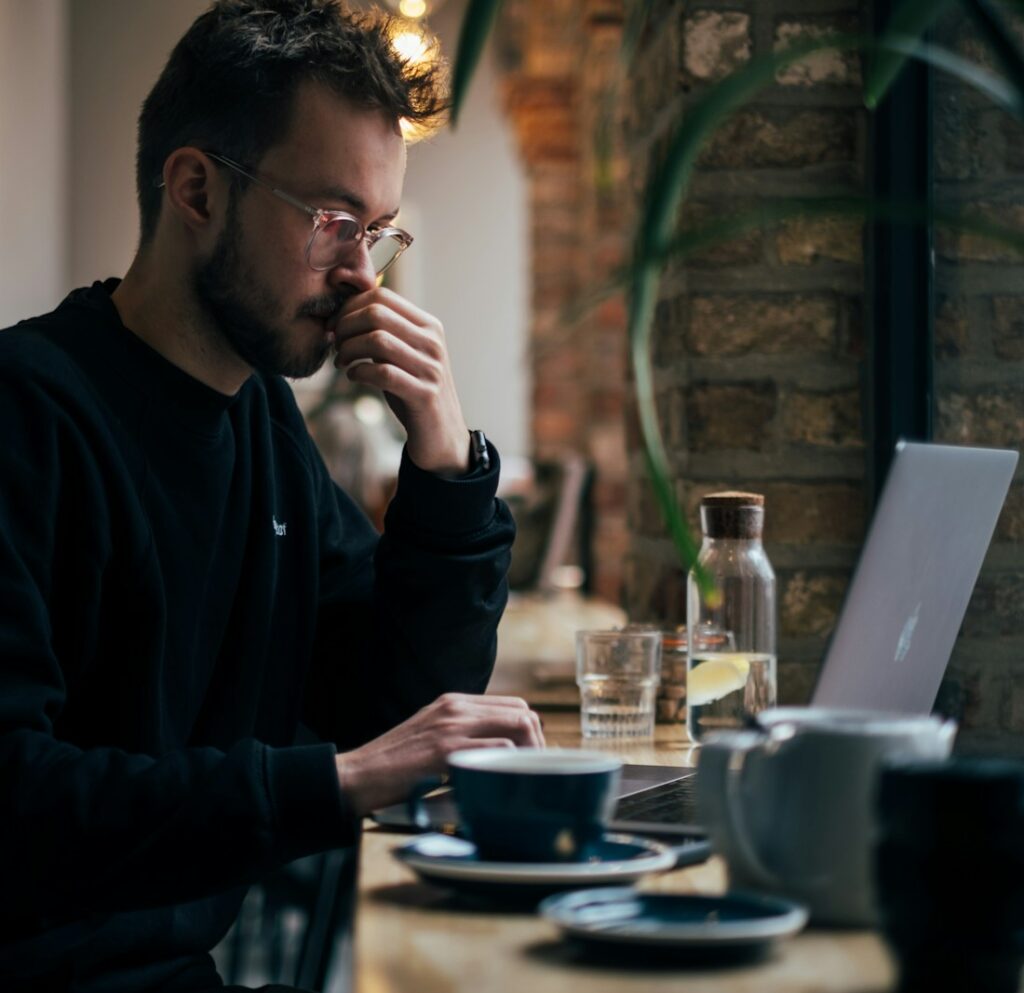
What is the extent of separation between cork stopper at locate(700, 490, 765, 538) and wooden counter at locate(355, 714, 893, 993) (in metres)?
0.67

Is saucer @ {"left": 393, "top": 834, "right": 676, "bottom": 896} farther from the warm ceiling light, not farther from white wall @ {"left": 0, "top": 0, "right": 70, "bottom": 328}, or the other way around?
white wall @ {"left": 0, "top": 0, "right": 70, "bottom": 328}

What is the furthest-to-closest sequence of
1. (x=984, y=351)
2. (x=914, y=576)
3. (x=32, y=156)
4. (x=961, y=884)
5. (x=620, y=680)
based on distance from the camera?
1. (x=32, y=156)
2. (x=984, y=351)
3. (x=620, y=680)
4. (x=914, y=576)
5. (x=961, y=884)

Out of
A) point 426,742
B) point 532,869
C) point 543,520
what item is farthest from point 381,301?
point 543,520

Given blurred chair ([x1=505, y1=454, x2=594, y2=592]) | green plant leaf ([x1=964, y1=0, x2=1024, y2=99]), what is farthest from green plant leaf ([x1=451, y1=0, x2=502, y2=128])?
blurred chair ([x1=505, y1=454, x2=594, y2=592])

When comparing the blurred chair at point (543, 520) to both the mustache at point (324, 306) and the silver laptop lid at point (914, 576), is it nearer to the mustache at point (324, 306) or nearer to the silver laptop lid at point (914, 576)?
the mustache at point (324, 306)

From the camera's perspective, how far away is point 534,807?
84 centimetres

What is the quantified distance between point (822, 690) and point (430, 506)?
0.47 metres

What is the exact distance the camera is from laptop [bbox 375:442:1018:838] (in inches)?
45.7

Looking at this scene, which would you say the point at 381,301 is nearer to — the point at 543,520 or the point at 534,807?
the point at 534,807

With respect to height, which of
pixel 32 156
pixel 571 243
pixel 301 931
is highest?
pixel 571 243

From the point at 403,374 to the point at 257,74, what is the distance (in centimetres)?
33

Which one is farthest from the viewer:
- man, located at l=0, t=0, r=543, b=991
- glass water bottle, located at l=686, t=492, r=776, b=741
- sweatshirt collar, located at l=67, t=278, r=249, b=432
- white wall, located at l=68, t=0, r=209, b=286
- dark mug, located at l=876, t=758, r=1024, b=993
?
white wall, located at l=68, t=0, r=209, b=286

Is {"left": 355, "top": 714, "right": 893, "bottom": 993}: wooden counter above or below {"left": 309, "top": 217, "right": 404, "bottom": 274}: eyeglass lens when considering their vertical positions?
below

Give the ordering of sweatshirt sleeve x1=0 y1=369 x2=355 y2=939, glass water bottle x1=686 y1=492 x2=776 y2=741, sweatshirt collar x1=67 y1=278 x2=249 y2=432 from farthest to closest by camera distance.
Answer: glass water bottle x1=686 y1=492 x2=776 y2=741 < sweatshirt collar x1=67 y1=278 x2=249 y2=432 < sweatshirt sleeve x1=0 y1=369 x2=355 y2=939
